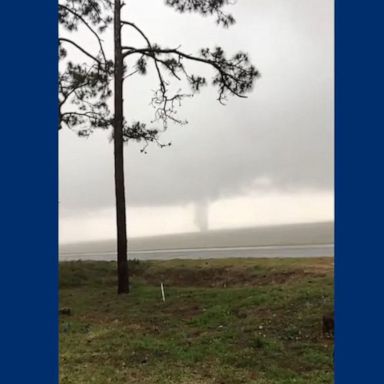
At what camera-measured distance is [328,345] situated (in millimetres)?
4961

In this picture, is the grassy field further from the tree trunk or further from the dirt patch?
the tree trunk

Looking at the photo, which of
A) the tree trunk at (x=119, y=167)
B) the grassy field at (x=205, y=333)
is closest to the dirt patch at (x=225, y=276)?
the grassy field at (x=205, y=333)

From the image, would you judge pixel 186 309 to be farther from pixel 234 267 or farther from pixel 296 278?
A: pixel 234 267

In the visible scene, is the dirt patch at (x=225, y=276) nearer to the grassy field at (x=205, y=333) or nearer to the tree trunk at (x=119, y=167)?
the grassy field at (x=205, y=333)

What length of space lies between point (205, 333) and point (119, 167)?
13.8 feet

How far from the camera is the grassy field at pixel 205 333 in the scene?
13.9 feet

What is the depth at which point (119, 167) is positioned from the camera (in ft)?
29.6

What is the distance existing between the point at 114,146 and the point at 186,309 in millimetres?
3395

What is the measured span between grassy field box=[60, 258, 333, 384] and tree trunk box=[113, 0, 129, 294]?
18.3 inches

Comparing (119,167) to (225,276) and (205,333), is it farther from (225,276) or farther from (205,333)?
(205,333)

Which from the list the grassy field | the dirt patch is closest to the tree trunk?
the grassy field

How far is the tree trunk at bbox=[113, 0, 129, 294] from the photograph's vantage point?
896cm

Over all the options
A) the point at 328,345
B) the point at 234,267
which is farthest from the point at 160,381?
the point at 234,267

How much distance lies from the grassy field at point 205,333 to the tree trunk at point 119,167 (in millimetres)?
464
